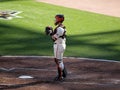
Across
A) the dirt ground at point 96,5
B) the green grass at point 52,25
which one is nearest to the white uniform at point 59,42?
the green grass at point 52,25

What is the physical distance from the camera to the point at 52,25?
835 inches

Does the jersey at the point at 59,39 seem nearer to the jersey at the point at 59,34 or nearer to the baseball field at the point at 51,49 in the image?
the jersey at the point at 59,34

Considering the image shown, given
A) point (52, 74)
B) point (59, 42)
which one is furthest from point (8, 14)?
point (59, 42)

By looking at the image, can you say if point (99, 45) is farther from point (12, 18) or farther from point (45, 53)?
point (12, 18)

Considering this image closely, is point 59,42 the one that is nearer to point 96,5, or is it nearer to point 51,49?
point 51,49

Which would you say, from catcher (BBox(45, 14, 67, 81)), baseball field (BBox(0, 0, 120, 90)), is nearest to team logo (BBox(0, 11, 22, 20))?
baseball field (BBox(0, 0, 120, 90))

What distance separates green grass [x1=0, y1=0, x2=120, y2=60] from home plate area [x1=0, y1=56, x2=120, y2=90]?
4.57 ft

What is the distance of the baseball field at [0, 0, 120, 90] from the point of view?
1107 centimetres

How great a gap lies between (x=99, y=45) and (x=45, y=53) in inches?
118

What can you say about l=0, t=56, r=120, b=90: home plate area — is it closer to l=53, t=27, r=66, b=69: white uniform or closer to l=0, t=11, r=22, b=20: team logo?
l=53, t=27, r=66, b=69: white uniform

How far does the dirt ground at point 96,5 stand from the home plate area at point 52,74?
11975 mm

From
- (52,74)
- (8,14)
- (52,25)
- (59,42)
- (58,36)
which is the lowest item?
(52,25)

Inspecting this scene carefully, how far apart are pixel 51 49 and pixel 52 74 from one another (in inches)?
165

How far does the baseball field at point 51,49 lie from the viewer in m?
11.1
